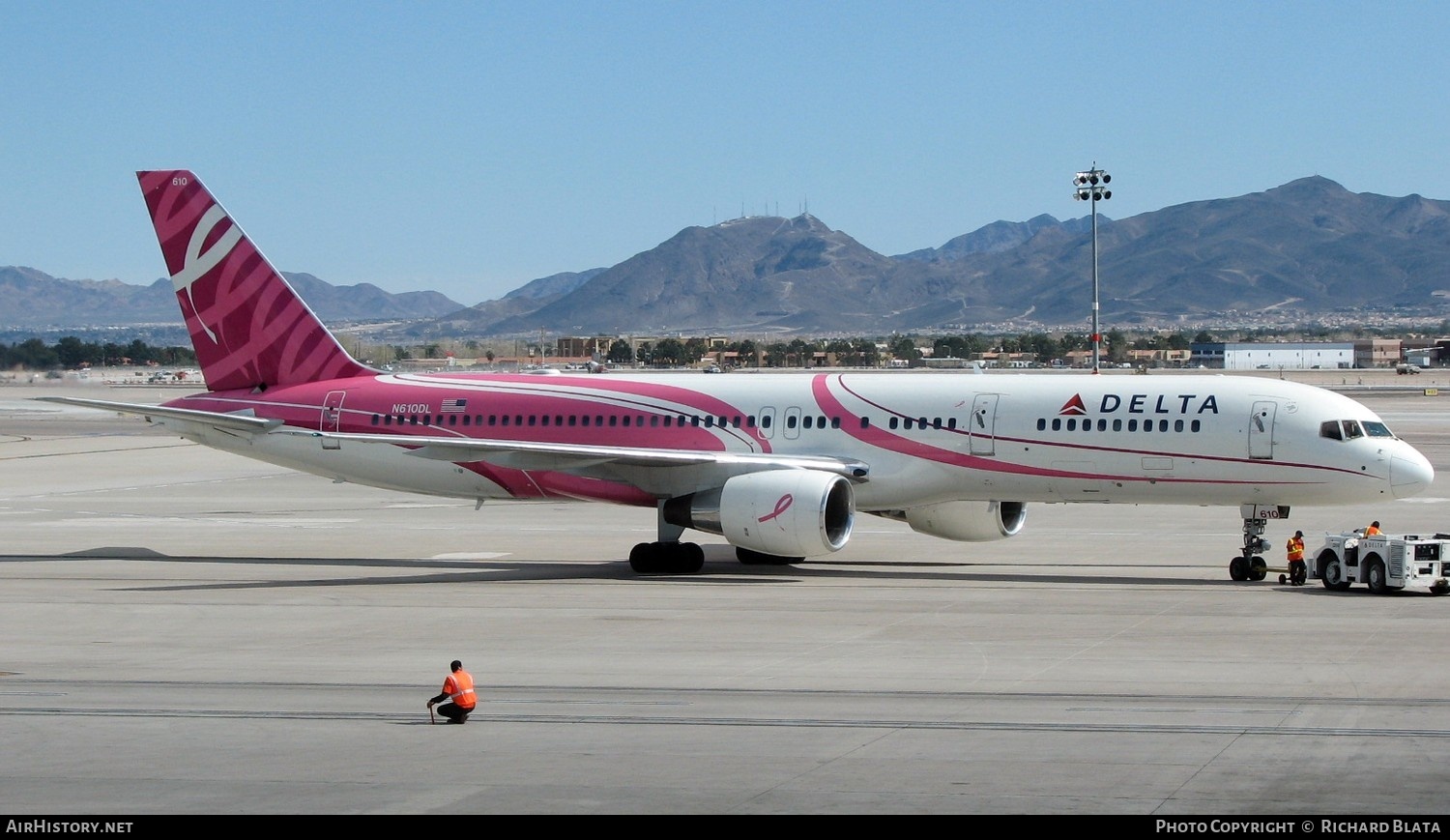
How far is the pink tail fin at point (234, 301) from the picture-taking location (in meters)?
37.6

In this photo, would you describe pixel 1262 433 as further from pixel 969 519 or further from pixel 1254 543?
pixel 969 519

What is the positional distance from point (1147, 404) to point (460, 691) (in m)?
17.9

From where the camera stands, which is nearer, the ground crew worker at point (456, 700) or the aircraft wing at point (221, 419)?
the ground crew worker at point (456, 700)

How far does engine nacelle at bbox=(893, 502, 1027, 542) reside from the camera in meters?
33.5

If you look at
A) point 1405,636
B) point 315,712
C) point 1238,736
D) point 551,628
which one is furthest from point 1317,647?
point 315,712

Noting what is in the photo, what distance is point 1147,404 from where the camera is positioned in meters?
31.7

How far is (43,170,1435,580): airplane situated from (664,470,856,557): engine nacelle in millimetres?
39

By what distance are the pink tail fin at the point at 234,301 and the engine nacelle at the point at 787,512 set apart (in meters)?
11.2

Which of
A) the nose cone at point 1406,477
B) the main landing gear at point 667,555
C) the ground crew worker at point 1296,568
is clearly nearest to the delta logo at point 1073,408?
the ground crew worker at point 1296,568

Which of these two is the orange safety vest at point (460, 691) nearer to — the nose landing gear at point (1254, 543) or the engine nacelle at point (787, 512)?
the engine nacelle at point (787, 512)

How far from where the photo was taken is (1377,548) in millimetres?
28188

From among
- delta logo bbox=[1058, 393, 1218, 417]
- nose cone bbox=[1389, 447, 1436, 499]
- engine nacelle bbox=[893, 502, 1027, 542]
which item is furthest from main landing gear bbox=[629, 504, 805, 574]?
nose cone bbox=[1389, 447, 1436, 499]

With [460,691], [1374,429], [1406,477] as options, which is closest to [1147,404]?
[1374,429]
